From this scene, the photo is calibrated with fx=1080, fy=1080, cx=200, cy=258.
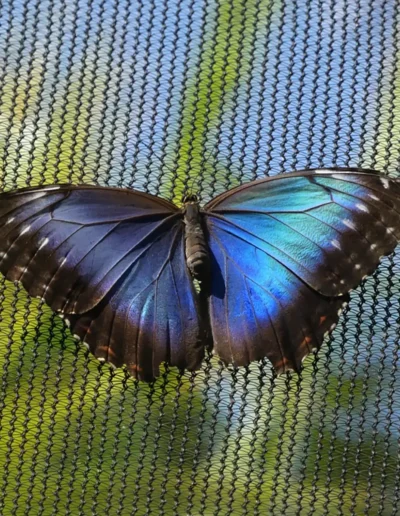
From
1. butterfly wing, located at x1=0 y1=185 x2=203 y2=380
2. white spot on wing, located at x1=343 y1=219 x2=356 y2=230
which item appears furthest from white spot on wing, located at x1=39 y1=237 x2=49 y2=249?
white spot on wing, located at x1=343 y1=219 x2=356 y2=230

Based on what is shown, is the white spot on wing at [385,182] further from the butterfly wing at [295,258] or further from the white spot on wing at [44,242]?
the white spot on wing at [44,242]

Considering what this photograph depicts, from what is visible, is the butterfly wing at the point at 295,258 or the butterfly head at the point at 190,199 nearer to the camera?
the butterfly wing at the point at 295,258

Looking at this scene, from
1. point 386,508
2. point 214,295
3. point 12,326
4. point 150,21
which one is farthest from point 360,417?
point 150,21

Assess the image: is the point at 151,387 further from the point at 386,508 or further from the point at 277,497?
the point at 386,508

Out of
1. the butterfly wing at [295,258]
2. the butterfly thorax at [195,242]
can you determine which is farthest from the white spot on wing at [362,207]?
the butterfly thorax at [195,242]

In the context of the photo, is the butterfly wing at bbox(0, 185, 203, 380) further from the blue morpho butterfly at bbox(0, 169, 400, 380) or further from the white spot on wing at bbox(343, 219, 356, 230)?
the white spot on wing at bbox(343, 219, 356, 230)

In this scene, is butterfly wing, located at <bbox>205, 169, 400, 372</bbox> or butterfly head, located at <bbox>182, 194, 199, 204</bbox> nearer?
butterfly wing, located at <bbox>205, 169, 400, 372</bbox>

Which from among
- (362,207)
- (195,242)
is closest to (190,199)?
(195,242)

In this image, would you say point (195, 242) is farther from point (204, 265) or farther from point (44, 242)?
point (44, 242)
